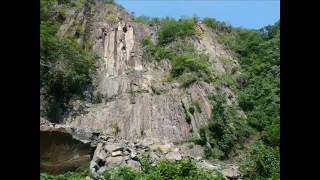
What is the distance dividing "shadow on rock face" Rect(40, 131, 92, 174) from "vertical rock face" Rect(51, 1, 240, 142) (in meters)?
3.12

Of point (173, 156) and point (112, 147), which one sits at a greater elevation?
point (112, 147)

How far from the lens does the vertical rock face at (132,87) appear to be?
2108 cm

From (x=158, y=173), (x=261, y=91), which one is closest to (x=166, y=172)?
(x=158, y=173)

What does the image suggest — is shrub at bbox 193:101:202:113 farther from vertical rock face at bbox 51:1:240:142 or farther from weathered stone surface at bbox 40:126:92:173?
weathered stone surface at bbox 40:126:92:173

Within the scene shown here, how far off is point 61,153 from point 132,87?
6.15 metres

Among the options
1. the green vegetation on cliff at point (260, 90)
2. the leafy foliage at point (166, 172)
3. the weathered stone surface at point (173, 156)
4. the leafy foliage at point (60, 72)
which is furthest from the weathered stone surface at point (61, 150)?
the green vegetation on cliff at point (260, 90)

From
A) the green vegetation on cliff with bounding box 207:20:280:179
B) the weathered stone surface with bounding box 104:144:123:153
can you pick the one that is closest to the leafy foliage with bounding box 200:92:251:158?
the green vegetation on cliff with bounding box 207:20:280:179

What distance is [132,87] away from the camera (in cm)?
2267

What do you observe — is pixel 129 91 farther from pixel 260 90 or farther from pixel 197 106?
pixel 260 90

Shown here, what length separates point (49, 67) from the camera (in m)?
22.4
